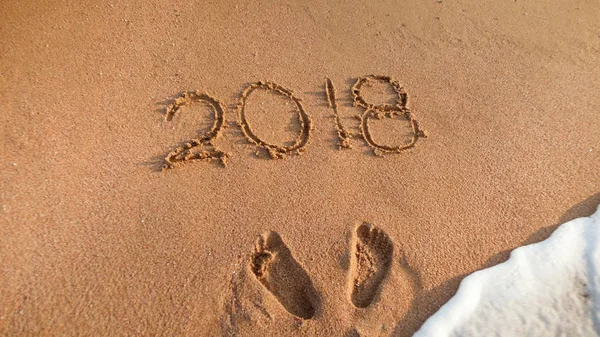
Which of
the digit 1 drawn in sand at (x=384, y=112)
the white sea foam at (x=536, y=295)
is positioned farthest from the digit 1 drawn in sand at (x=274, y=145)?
the white sea foam at (x=536, y=295)

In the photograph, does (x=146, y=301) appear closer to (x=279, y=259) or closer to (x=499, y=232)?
(x=279, y=259)

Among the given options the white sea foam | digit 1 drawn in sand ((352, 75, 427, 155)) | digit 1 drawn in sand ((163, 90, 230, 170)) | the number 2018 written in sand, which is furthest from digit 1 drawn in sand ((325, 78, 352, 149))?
the white sea foam

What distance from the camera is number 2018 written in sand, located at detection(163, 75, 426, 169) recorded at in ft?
7.70

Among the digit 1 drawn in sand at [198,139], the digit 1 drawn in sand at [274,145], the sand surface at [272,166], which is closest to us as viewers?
the sand surface at [272,166]

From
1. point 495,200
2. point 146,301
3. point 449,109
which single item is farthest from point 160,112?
→ point 495,200

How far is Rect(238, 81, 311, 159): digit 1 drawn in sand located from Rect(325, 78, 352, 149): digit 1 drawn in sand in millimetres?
177

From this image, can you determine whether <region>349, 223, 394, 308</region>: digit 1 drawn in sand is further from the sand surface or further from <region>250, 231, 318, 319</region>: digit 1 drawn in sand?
<region>250, 231, 318, 319</region>: digit 1 drawn in sand

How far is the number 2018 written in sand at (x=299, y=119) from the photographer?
235 cm

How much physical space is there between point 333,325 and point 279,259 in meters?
0.41

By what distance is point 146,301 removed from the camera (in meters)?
1.91

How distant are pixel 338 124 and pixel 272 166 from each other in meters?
0.50

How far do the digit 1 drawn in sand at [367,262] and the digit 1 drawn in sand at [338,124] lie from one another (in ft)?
1.69

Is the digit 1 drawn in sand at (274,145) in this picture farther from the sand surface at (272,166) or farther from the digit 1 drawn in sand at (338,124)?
the digit 1 drawn in sand at (338,124)

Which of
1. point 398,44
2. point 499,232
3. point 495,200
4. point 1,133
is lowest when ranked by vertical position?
point 499,232
